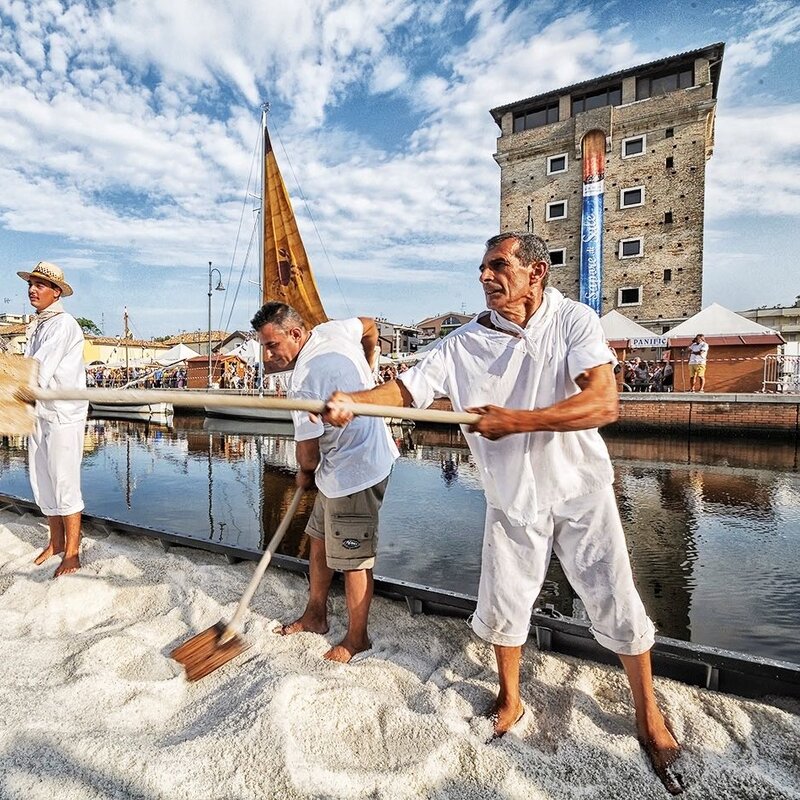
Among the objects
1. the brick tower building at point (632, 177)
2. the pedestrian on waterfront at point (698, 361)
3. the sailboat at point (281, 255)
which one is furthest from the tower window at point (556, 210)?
the sailboat at point (281, 255)

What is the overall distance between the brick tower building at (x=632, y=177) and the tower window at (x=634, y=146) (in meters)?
0.06

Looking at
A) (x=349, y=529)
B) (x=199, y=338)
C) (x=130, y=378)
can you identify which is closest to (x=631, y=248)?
(x=130, y=378)

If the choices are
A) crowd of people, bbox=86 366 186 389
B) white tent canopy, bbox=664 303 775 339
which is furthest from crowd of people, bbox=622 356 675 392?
crowd of people, bbox=86 366 186 389

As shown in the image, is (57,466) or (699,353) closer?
(57,466)

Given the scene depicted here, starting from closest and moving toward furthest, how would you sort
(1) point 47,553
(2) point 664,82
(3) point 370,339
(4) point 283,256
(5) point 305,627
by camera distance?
(5) point 305,627
(3) point 370,339
(1) point 47,553
(4) point 283,256
(2) point 664,82

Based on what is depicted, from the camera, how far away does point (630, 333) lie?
2114 centimetres

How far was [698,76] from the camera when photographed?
94.1 ft

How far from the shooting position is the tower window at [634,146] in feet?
97.3

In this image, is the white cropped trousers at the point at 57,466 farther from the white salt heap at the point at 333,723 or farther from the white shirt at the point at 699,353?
the white shirt at the point at 699,353

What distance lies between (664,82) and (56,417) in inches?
1438

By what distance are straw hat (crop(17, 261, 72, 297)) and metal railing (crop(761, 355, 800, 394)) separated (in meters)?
20.3

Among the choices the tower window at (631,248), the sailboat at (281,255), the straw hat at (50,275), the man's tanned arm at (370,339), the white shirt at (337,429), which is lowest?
the white shirt at (337,429)

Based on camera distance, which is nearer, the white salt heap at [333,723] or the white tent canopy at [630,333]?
the white salt heap at [333,723]

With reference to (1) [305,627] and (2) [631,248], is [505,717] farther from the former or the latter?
(2) [631,248]
